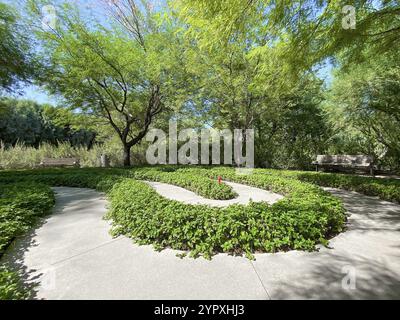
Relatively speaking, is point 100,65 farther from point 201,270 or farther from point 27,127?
point 27,127

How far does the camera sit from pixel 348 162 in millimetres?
11023

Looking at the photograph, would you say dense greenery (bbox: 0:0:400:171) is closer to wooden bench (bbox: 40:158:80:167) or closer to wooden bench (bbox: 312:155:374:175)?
wooden bench (bbox: 312:155:374:175)

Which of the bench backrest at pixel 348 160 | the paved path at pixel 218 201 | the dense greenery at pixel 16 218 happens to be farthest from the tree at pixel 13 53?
the bench backrest at pixel 348 160

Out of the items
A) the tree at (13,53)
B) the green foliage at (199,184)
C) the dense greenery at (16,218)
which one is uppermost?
the tree at (13,53)

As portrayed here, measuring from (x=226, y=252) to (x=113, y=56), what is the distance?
1222 cm

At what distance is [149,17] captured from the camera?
13109 millimetres

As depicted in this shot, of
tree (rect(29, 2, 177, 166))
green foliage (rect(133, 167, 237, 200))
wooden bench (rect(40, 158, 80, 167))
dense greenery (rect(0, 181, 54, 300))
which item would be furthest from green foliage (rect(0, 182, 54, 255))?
wooden bench (rect(40, 158, 80, 167))

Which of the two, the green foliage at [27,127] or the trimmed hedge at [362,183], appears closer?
the trimmed hedge at [362,183]

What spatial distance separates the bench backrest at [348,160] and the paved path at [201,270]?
25.2 ft

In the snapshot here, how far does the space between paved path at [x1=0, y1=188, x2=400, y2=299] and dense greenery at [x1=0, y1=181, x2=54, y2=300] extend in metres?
0.19

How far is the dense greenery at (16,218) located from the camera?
7.47ft

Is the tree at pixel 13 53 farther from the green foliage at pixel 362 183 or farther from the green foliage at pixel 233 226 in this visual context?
the green foliage at pixel 362 183

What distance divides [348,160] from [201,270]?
11234 mm
